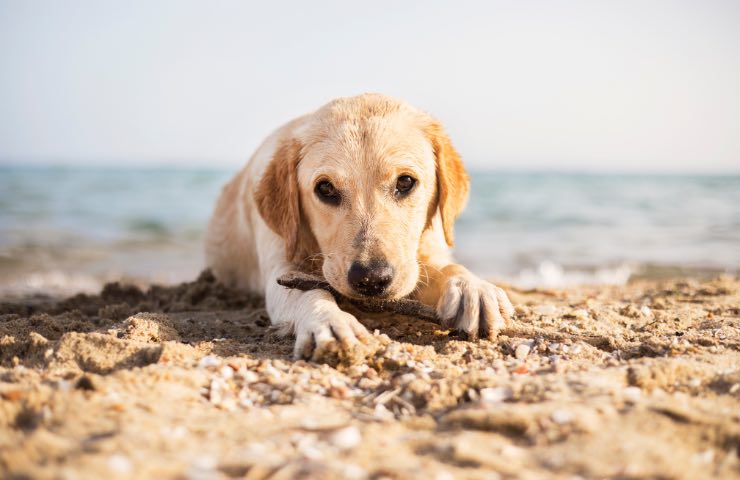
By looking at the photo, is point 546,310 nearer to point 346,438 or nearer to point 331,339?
point 331,339

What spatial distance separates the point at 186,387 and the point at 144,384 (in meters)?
0.16

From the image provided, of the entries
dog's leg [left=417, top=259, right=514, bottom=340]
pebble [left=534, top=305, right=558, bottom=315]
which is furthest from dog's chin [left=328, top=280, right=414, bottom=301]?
pebble [left=534, top=305, right=558, bottom=315]

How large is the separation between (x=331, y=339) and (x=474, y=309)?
2.83 feet

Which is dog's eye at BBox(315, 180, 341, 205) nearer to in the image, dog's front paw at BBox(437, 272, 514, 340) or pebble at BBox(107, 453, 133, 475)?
dog's front paw at BBox(437, 272, 514, 340)

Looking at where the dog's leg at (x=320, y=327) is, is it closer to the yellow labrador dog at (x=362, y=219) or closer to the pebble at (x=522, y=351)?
the yellow labrador dog at (x=362, y=219)

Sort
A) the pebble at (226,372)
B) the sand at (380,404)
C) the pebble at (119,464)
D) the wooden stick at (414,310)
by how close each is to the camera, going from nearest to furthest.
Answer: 1. the pebble at (119,464)
2. the sand at (380,404)
3. the pebble at (226,372)
4. the wooden stick at (414,310)

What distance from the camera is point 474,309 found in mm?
3455

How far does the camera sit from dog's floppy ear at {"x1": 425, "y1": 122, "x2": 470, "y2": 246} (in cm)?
444

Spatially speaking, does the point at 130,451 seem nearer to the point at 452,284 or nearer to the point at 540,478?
the point at 540,478

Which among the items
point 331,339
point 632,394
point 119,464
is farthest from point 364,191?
point 119,464

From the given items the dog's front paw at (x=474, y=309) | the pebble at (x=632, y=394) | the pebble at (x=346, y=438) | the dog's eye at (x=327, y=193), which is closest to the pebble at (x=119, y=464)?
the pebble at (x=346, y=438)

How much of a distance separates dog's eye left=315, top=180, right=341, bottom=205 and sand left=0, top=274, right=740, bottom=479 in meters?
0.80

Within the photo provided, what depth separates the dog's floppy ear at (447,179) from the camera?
175 inches

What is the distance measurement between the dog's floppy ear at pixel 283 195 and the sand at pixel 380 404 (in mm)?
840
